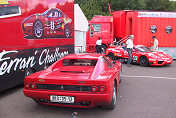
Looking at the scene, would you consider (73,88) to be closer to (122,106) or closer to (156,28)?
(122,106)

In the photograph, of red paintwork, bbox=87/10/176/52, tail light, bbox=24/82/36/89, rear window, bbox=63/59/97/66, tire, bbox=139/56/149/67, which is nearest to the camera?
tail light, bbox=24/82/36/89

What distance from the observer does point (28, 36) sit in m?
5.19

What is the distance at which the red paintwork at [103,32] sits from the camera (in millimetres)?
13820

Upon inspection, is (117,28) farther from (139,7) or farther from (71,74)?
(139,7)

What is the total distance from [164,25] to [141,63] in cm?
430

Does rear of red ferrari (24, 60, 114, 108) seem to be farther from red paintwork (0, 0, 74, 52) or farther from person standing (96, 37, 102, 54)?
person standing (96, 37, 102, 54)

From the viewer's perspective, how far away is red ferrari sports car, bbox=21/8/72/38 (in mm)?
5242

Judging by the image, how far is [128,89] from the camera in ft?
18.4

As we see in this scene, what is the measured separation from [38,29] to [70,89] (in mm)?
2892

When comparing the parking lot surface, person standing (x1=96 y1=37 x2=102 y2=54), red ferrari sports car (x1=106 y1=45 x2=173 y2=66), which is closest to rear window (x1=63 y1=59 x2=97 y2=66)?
the parking lot surface

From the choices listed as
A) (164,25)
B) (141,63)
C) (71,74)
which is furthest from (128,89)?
(164,25)

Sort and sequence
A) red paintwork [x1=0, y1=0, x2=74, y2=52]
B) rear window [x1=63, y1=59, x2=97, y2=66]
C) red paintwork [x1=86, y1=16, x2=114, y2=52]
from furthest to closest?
red paintwork [x1=86, y1=16, x2=114, y2=52] → rear window [x1=63, y1=59, x2=97, y2=66] → red paintwork [x1=0, y1=0, x2=74, y2=52]

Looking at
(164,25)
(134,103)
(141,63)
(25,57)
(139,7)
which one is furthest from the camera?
(139,7)

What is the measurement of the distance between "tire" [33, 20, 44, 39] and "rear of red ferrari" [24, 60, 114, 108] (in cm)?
214
